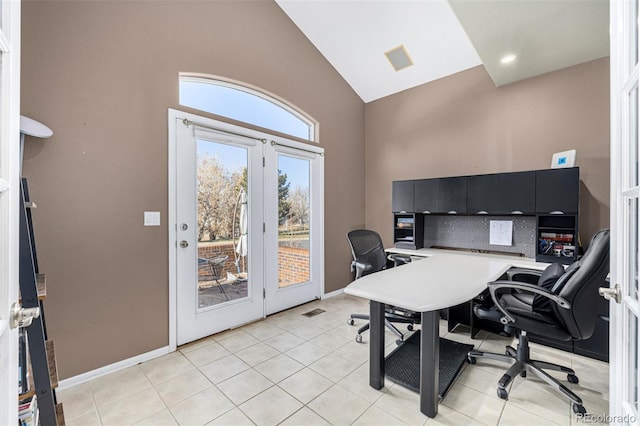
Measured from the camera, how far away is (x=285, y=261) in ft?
12.1

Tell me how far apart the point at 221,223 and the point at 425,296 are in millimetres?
2176

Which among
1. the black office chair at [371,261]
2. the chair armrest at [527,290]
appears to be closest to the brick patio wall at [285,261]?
the black office chair at [371,261]

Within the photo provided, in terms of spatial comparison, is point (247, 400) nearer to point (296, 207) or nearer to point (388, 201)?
point (296, 207)

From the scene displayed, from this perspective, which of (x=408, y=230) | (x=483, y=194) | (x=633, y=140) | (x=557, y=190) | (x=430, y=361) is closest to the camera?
(x=633, y=140)

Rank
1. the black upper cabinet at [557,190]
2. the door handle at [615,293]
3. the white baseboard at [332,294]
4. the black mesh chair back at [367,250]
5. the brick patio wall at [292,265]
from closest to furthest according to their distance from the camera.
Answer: the door handle at [615,293]
the black upper cabinet at [557,190]
the black mesh chair back at [367,250]
the brick patio wall at [292,265]
the white baseboard at [332,294]

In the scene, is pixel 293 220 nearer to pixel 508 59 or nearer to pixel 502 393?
pixel 502 393

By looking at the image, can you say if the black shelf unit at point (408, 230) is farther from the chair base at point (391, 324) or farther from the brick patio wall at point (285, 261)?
the brick patio wall at point (285, 261)

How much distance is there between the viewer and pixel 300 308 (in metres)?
3.76

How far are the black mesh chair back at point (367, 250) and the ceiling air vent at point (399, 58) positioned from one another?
243 centimetres

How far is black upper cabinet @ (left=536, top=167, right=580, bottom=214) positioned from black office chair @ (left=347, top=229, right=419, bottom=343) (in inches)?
58.5

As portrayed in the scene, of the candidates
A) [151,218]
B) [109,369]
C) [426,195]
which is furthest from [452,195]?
[109,369]

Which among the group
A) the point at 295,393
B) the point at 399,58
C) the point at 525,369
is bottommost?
the point at 295,393

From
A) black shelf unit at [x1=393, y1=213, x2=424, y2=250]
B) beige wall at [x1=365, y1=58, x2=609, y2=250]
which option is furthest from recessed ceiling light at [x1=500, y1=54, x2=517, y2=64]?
black shelf unit at [x1=393, y1=213, x2=424, y2=250]

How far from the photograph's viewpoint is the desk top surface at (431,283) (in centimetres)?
171
